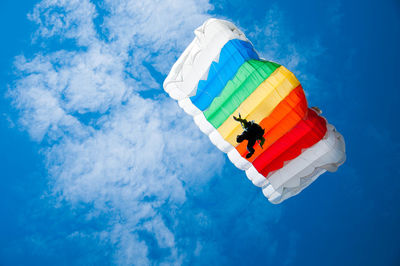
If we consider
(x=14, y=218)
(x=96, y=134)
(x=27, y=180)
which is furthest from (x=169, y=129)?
(x=14, y=218)

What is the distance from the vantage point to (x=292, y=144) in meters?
3.93

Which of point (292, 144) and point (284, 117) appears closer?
point (284, 117)

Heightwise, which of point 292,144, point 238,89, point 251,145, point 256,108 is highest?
point 238,89

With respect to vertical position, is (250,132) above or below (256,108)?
below

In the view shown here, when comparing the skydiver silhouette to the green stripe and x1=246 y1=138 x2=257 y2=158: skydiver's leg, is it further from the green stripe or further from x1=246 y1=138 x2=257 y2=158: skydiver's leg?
the green stripe

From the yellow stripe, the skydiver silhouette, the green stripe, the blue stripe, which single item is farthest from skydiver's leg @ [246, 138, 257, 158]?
the blue stripe

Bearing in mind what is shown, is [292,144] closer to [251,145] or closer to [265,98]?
[251,145]

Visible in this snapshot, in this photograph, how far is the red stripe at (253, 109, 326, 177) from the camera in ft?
12.3

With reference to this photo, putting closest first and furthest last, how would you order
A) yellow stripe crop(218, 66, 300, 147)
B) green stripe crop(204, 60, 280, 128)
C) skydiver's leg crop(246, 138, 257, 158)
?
yellow stripe crop(218, 66, 300, 147)
green stripe crop(204, 60, 280, 128)
skydiver's leg crop(246, 138, 257, 158)

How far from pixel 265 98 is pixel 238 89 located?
0.41 meters

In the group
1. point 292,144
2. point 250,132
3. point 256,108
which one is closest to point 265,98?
point 256,108

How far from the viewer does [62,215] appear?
6.10 meters

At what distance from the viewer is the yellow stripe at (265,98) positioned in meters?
3.61

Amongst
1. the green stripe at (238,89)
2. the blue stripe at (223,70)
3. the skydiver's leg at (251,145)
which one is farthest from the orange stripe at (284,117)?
the blue stripe at (223,70)
